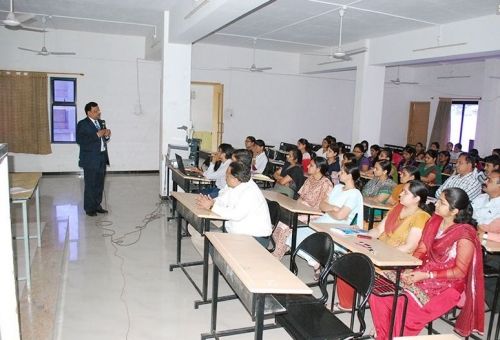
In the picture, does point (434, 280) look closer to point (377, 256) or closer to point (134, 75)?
point (377, 256)

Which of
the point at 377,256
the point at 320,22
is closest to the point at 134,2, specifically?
the point at 320,22

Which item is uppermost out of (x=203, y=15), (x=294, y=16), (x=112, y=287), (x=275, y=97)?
(x=294, y=16)

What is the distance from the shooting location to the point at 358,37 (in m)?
8.27

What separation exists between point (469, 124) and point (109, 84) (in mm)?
9460

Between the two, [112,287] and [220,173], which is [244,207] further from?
[220,173]

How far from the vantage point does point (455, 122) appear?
11.9 meters

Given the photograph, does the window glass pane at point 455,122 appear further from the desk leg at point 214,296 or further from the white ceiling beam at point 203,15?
the desk leg at point 214,296

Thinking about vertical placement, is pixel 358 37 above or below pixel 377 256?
above

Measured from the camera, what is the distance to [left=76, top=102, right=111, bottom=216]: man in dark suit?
5.80 metres

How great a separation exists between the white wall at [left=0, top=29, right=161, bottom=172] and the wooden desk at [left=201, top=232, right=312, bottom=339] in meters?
7.38

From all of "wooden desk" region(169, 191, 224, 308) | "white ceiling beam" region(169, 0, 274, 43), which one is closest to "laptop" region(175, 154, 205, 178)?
"wooden desk" region(169, 191, 224, 308)

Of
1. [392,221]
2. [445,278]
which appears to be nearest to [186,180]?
[392,221]

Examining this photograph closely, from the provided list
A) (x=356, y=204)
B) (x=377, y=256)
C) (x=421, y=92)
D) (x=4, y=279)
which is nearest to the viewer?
(x=4, y=279)

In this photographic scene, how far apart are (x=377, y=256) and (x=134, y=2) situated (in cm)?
540
